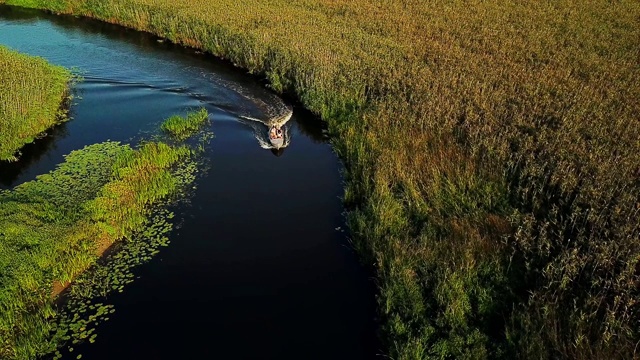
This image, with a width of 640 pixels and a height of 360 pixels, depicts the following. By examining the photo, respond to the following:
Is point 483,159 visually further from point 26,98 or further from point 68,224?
point 26,98

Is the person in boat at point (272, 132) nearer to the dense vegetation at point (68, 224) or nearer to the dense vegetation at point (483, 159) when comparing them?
the dense vegetation at point (483, 159)

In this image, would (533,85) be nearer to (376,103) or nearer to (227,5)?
(376,103)

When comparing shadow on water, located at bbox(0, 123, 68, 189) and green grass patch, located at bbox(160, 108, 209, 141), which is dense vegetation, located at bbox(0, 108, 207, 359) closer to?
green grass patch, located at bbox(160, 108, 209, 141)

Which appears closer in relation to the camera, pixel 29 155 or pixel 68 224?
pixel 68 224

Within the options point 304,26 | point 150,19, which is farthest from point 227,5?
point 304,26

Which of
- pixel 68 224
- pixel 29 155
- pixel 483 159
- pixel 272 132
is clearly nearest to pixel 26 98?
pixel 29 155

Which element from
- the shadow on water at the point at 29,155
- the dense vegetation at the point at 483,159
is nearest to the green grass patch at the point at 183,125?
the shadow on water at the point at 29,155

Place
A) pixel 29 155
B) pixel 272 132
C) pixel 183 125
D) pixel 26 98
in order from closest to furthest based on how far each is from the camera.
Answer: pixel 29 155, pixel 272 132, pixel 183 125, pixel 26 98
